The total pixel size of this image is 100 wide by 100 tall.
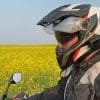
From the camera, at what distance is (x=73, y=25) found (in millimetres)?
3664

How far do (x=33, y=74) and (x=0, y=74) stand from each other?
1.25m

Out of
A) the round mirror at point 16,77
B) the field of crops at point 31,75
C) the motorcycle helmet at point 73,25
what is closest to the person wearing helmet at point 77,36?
Result: the motorcycle helmet at point 73,25

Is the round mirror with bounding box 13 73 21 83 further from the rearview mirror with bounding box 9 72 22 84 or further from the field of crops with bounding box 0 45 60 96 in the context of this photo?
the field of crops with bounding box 0 45 60 96

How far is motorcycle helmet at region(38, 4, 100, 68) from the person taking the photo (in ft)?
12.0

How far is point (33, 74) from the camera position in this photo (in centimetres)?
1584

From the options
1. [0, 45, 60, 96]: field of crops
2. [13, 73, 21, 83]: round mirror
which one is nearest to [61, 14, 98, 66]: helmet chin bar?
[13, 73, 21, 83]: round mirror

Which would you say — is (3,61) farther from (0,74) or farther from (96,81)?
(96,81)

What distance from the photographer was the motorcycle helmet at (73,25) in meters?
3.66

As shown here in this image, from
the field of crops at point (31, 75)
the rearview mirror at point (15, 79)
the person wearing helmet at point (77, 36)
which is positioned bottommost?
the field of crops at point (31, 75)

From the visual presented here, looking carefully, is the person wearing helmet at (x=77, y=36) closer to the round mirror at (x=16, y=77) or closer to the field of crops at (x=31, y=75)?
the round mirror at (x=16, y=77)

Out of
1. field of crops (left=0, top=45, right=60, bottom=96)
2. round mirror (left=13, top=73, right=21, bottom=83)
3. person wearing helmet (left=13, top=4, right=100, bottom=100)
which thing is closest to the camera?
person wearing helmet (left=13, top=4, right=100, bottom=100)

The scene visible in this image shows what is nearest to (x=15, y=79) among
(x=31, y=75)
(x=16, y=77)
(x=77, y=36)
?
(x=16, y=77)

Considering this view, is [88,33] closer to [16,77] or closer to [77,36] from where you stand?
[77,36]

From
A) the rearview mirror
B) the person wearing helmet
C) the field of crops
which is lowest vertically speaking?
the field of crops
